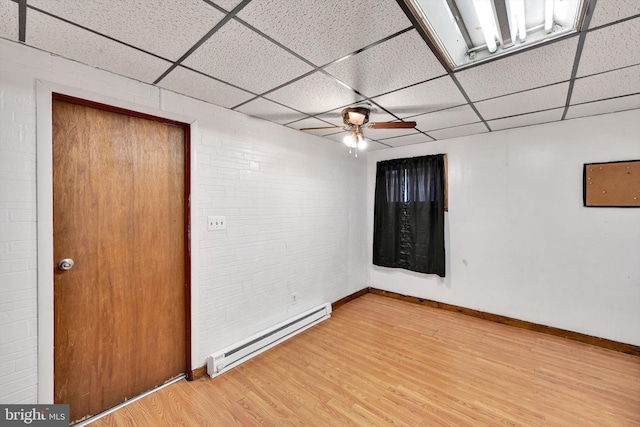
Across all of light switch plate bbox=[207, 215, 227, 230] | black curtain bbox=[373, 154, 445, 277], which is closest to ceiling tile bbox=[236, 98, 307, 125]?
light switch plate bbox=[207, 215, 227, 230]

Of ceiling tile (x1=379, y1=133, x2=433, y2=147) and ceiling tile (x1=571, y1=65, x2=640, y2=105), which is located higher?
ceiling tile (x1=379, y1=133, x2=433, y2=147)

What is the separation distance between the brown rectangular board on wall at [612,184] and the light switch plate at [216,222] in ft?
12.7

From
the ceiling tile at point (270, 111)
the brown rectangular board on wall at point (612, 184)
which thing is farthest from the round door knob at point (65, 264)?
the brown rectangular board on wall at point (612, 184)

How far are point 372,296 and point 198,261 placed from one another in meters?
3.10

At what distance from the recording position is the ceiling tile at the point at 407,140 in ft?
12.1

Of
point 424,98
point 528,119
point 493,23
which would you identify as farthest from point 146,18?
point 528,119

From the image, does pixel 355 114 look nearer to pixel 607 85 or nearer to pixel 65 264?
pixel 607 85

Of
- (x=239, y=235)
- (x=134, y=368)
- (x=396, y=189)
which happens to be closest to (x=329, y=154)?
(x=396, y=189)

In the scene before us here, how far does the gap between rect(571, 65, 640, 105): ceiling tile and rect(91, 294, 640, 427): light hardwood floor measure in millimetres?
2480

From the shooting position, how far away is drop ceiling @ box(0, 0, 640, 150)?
1.31 m

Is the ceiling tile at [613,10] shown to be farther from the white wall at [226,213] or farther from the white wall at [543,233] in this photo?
the white wall at [226,213]

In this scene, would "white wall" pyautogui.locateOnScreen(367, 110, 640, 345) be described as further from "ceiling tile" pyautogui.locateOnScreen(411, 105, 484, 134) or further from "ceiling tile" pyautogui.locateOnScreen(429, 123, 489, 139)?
"ceiling tile" pyautogui.locateOnScreen(411, 105, 484, 134)

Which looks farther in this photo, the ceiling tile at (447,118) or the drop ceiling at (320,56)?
the ceiling tile at (447,118)

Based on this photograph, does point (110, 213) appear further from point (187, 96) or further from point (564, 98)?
point (564, 98)
